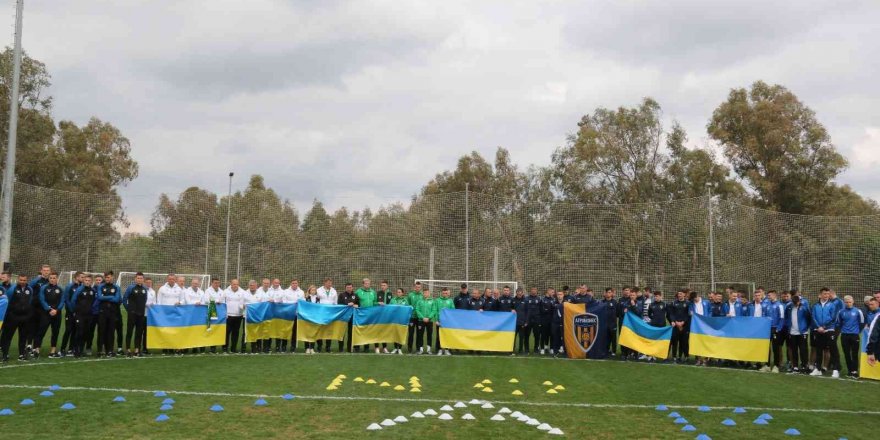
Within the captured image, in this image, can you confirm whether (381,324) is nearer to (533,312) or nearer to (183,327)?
(533,312)

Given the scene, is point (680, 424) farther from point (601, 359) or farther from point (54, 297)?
point (54, 297)

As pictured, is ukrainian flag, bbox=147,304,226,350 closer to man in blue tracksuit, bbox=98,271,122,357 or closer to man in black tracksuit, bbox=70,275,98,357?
man in blue tracksuit, bbox=98,271,122,357

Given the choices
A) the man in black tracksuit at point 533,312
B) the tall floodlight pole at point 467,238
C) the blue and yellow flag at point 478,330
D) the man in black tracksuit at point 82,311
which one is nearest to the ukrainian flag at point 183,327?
the man in black tracksuit at point 82,311

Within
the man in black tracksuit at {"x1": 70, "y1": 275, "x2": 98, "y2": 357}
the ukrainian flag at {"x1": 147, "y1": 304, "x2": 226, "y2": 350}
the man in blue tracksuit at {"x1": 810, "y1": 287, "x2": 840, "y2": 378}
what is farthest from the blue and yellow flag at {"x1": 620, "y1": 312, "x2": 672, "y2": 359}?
the man in black tracksuit at {"x1": 70, "y1": 275, "x2": 98, "y2": 357}

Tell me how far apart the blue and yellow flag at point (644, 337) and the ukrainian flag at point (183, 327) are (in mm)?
9636

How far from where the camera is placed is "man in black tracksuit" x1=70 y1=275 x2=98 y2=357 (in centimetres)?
1462

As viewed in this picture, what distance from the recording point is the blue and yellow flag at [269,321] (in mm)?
16484

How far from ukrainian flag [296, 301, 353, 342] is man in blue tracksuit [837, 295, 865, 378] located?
428 inches

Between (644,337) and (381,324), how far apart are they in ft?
20.8

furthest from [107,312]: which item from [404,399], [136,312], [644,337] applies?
[644,337]

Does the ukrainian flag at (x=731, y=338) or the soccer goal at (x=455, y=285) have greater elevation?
the soccer goal at (x=455, y=285)

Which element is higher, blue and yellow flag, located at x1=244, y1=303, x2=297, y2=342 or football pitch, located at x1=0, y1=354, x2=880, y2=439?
blue and yellow flag, located at x1=244, y1=303, x2=297, y2=342

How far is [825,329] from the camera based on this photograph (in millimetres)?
14320

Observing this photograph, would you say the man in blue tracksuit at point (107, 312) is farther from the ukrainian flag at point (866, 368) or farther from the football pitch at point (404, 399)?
the ukrainian flag at point (866, 368)
